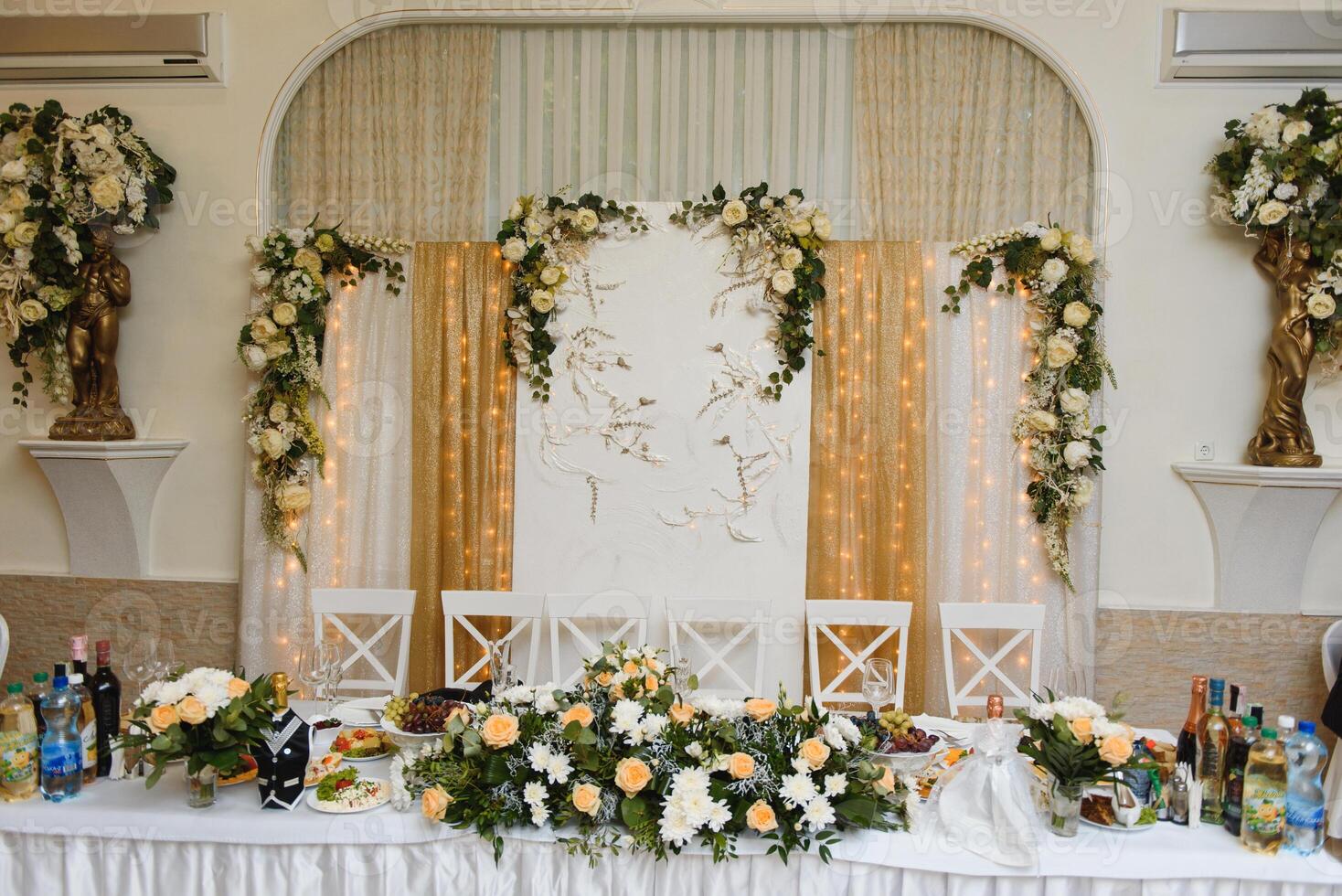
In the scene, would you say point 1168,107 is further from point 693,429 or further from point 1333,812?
point 1333,812

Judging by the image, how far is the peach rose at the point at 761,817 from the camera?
5.82ft

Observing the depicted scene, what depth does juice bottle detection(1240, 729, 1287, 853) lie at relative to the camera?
1.79 meters

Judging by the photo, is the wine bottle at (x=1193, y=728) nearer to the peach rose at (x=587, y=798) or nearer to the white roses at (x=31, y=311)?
the peach rose at (x=587, y=798)

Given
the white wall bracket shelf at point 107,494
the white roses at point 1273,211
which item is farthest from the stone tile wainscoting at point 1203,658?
the white wall bracket shelf at point 107,494

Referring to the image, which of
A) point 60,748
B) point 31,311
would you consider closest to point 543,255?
point 31,311

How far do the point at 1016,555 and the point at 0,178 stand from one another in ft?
14.6

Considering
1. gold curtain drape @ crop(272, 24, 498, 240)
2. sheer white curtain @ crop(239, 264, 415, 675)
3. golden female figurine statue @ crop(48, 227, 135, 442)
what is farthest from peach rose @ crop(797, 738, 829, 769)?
golden female figurine statue @ crop(48, 227, 135, 442)

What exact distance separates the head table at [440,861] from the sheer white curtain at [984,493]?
1918 millimetres

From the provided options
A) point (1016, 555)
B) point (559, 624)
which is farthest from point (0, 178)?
point (1016, 555)

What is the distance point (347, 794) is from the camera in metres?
2.00

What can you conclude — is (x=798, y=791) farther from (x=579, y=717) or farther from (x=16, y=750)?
(x=16, y=750)

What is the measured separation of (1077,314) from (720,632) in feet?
6.34

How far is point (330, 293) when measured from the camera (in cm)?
393

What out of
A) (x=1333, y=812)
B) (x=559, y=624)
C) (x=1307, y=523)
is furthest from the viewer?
(x=559, y=624)
